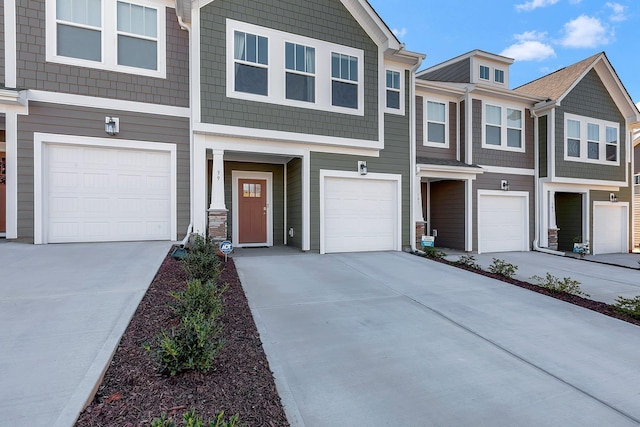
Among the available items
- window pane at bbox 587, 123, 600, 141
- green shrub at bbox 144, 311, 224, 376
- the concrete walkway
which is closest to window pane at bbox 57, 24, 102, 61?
green shrub at bbox 144, 311, 224, 376

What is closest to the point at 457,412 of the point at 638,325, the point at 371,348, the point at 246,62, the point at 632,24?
the point at 371,348

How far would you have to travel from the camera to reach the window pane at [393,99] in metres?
9.62

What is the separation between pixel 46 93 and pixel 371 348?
774 centimetres

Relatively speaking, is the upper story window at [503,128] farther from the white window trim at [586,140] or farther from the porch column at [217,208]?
the porch column at [217,208]

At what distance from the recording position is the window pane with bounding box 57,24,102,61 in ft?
22.3

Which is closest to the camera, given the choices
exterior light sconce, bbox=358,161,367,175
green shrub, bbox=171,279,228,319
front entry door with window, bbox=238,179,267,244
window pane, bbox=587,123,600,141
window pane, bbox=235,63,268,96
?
green shrub, bbox=171,279,228,319

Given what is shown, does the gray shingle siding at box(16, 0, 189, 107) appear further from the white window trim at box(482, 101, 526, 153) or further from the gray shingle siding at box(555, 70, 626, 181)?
the gray shingle siding at box(555, 70, 626, 181)

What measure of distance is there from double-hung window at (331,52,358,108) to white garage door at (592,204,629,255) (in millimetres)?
10940

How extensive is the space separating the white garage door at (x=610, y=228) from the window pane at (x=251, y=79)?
1317 centimetres

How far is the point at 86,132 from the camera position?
7.04m

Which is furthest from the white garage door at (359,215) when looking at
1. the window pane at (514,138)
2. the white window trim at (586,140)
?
the white window trim at (586,140)

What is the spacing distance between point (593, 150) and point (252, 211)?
1273 centimetres

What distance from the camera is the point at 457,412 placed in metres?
2.58

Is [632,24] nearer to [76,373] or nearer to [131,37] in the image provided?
[131,37]
